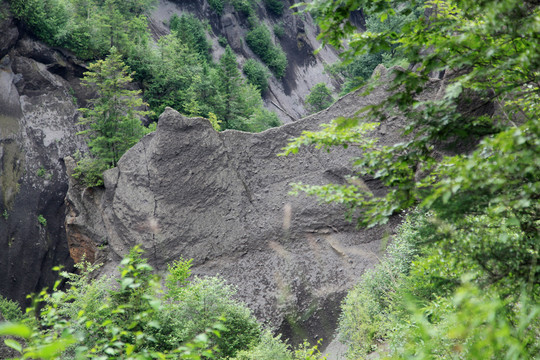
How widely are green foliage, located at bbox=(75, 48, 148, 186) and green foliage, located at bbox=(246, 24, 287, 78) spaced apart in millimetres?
27139

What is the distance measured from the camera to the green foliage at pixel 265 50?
44594 mm

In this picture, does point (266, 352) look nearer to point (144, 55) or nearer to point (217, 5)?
point (144, 55)

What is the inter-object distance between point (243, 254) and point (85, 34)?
20340 mm

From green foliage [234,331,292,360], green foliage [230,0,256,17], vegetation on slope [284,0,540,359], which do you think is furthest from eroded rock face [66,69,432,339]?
green foliage [230,0,256,17]

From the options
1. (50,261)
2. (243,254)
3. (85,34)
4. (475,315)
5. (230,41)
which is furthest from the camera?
(230,41)

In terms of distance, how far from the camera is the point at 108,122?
64.7 ft

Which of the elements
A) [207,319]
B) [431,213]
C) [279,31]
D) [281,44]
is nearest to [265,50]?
[281,44]

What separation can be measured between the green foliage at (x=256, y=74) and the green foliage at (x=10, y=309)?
28.5m

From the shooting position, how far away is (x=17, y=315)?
2031cm

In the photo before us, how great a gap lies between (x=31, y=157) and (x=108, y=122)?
6.93 metres

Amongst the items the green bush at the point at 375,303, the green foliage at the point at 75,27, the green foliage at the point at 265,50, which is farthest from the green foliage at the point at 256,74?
the green bush at the point at 375,303

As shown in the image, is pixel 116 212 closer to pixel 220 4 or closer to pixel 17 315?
pixel 17 315

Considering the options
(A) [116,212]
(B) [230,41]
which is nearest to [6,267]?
(A) [116,212]

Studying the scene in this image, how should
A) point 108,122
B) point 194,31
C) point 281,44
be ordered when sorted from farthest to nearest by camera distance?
point 281,44 < point 194,31 < point 108,122
